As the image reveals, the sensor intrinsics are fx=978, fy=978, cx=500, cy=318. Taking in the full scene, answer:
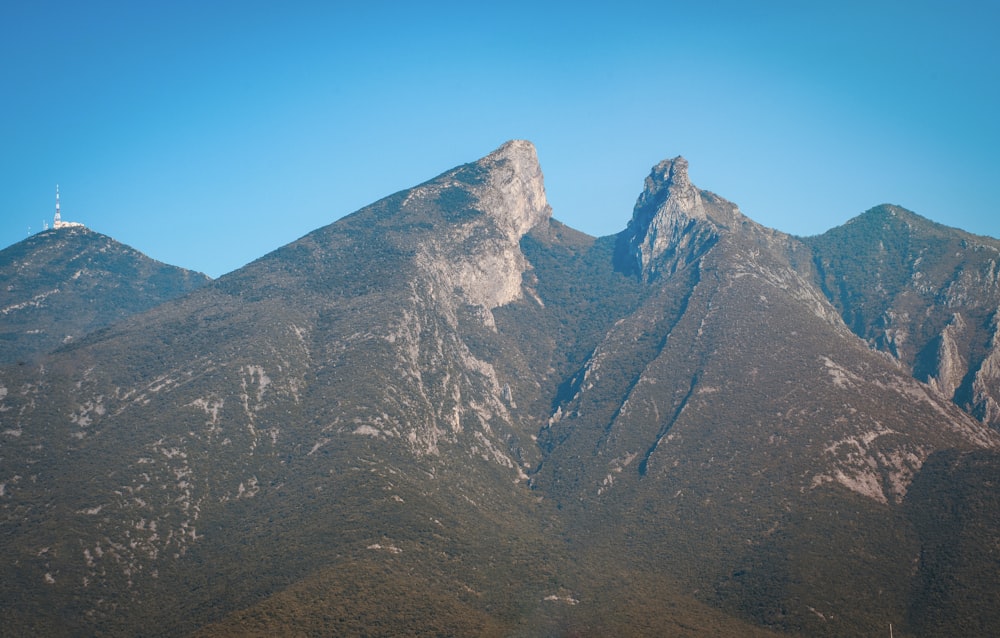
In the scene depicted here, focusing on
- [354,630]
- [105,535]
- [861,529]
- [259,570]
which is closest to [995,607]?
[861,529]

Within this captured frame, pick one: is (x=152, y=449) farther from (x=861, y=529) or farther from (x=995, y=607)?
(x=995, y=607)

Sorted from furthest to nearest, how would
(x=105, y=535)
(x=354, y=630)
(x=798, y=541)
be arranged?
1. (x=798, y=541)
2. (x=105, y=535)
3. (x=354, y=630)

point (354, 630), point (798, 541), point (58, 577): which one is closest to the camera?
point (354, 630)

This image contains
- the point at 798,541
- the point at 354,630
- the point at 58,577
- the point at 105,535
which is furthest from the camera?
the point at 798,541

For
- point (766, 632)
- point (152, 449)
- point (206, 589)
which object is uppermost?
point (152, 449)

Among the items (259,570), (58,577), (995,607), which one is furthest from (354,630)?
(995,607)

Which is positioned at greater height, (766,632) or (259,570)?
(259,570)

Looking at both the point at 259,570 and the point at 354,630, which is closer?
the point at 354,630

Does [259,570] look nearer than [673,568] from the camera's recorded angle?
Yes

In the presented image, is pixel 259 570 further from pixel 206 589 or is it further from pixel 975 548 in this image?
pixel 975 548
